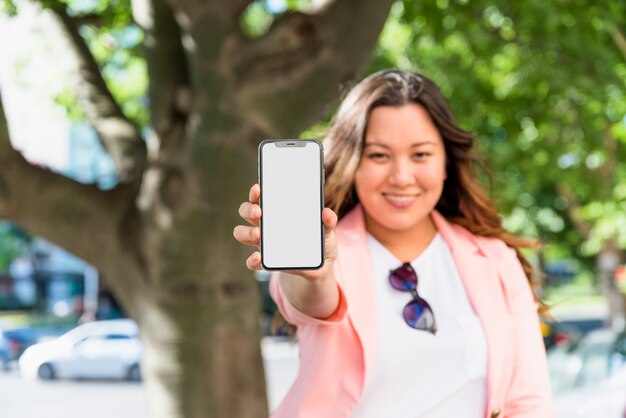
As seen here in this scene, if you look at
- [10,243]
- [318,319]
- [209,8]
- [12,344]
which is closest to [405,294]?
[318,319]

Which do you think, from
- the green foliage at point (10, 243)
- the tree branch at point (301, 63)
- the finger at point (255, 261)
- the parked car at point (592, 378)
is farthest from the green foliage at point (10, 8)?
the green foliage at point (10, 243)

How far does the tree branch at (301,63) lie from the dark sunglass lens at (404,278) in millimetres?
2858

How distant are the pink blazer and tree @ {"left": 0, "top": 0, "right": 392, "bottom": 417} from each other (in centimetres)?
278

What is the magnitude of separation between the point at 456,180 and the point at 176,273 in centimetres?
288

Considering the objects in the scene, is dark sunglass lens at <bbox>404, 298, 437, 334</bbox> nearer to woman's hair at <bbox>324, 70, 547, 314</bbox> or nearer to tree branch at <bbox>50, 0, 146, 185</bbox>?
woman's hair at <bbox>324, 70, 547, 314</bbox>

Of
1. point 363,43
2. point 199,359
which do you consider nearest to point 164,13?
point 363,43

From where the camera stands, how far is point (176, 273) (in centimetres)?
530

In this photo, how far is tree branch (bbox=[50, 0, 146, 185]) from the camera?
5992 mm

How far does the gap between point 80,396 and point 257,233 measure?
61.9 feet

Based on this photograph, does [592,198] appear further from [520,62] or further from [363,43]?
[363,43]

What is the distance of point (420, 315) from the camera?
2.31 meters

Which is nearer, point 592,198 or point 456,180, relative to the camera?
point 456,180

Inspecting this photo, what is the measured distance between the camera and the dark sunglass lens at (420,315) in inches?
90.4

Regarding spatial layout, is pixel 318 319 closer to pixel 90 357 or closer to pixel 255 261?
pixel 255 261
